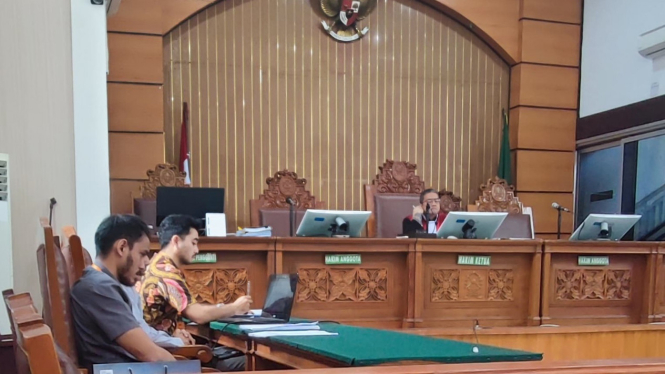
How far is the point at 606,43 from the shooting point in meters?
5.24

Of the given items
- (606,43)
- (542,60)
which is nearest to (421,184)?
(542,60)

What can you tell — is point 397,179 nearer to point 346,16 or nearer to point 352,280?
point 346,16

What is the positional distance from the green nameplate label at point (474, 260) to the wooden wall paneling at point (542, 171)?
2.50 meters

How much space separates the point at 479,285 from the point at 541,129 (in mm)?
2946

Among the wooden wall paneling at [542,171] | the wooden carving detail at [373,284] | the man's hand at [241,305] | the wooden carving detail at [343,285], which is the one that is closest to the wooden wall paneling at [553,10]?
the wooden wall paneling at [542,171]

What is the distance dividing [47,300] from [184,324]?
1.09 meters

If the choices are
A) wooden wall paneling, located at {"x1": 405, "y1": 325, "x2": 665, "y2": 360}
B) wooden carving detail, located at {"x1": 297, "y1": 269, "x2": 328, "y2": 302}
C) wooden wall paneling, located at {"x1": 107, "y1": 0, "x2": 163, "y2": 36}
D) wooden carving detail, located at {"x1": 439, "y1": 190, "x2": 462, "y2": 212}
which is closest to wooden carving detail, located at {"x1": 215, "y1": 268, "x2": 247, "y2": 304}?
wooden carving detail, located at {"x1": 297, "y1": 269, "x2": 328, "y2": 302}

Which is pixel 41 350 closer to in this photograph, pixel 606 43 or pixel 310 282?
pixel 310 282

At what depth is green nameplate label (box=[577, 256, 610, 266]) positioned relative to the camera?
11.0ft

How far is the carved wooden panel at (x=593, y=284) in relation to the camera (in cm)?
331

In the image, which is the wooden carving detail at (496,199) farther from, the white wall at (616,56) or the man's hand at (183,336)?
the man's hand at (183,336)

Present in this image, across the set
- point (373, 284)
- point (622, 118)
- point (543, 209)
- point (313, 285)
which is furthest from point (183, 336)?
point (622, 118)

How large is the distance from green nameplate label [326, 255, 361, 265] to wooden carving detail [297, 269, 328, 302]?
7 centimetres

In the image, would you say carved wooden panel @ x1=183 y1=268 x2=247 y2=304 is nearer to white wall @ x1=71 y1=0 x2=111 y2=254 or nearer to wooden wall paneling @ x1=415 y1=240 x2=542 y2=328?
white wall @ x1=71 y1=0 x2=111 y2=254
